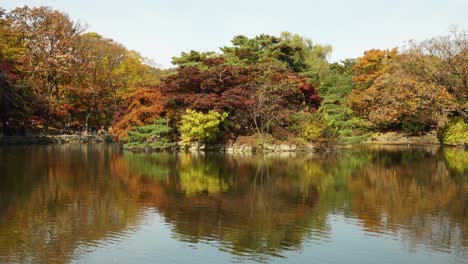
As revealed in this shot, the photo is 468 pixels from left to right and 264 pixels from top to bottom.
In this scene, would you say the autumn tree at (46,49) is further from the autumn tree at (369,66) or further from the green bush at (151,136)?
the autumn tree at (369,66)

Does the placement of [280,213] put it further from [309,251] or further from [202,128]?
[202,128]

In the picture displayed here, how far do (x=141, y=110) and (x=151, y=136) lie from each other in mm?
1691

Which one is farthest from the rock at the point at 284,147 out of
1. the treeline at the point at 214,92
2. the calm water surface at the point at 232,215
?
Result: the calm water surface at the point at 232,215

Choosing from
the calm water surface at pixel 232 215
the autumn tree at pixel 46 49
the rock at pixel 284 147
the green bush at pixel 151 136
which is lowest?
the calm water surface at pixel 232 215

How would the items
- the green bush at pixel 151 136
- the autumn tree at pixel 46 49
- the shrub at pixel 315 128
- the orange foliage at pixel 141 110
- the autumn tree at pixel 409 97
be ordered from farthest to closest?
1. the autumn tree at pixel 46 49
2. the autumn tree at pixel 409 97
3. the orange foliage at pixel 141 110
4. the green bush at pixel 151 136
5. the shrub at pixel 315 128

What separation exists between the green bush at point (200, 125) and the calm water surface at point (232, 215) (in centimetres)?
888

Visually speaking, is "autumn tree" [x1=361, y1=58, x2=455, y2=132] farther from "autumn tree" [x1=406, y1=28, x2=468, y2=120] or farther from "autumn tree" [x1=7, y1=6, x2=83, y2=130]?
"autumn tree" [x1=7, y1=6, x2=83, y2=130]

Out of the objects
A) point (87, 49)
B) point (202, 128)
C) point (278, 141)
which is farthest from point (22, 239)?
point (87, 49)

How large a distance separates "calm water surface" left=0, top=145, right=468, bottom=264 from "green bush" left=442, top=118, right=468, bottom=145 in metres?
15.9

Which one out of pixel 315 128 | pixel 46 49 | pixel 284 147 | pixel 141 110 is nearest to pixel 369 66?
pixel 315 128

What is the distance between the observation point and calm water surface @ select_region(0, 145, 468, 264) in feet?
25.7

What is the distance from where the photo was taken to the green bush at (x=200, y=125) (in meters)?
27.6

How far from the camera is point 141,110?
30.2 meters

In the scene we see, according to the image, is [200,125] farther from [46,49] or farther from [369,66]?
[369,66]
